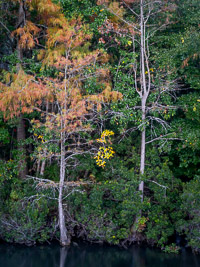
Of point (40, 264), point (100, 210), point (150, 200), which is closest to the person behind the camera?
point (40, 264)

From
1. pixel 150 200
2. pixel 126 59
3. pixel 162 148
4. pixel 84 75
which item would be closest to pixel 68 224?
pixel 150 200

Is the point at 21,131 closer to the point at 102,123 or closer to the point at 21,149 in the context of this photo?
the point at 21,149

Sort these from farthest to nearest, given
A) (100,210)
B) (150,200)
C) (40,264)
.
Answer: (150,200), (100,210), (40,264)

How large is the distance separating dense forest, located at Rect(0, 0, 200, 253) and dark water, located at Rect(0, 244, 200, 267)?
266 millimetres

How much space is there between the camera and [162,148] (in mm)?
10891

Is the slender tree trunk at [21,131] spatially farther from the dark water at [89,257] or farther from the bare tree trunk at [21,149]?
the dark water at [89,257]

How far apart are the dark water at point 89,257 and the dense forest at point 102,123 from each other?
266mm

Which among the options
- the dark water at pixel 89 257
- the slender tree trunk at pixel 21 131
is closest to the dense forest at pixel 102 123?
the slender tree trunk at pixel 21 131

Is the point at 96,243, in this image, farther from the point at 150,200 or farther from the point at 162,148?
the point at 162,148

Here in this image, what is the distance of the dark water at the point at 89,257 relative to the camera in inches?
359

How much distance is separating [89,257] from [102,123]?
3.74 m

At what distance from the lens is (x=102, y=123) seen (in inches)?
407

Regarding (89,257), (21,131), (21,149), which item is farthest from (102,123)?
(89,257)

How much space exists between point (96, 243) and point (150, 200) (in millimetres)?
2029
